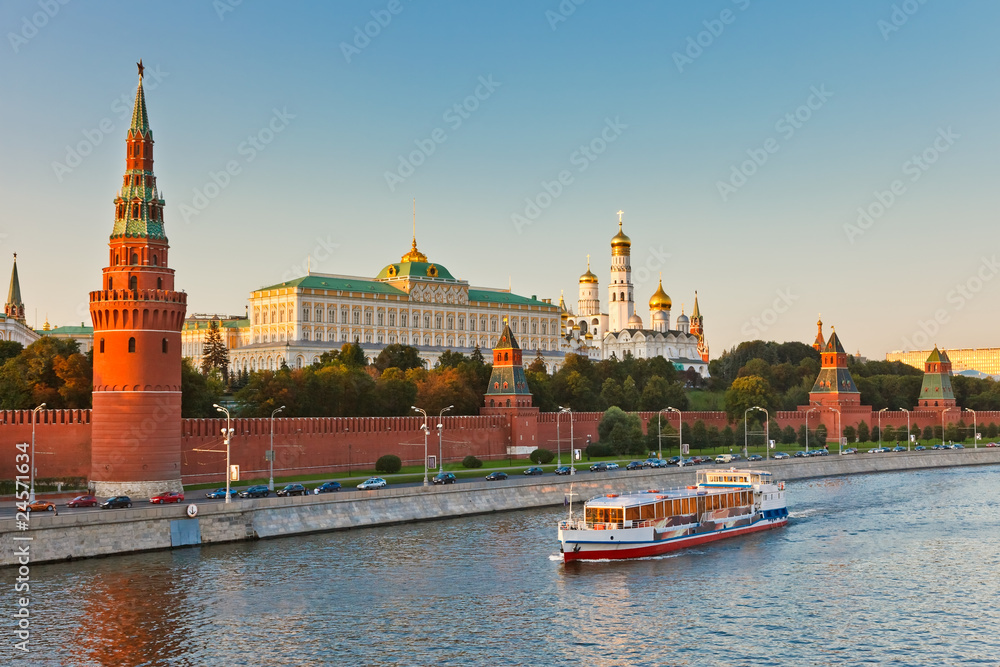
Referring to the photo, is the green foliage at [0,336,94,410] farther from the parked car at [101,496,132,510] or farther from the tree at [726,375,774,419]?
the tree at [726,375,774,419]

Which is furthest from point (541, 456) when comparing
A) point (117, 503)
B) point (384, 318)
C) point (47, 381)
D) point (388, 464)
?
point (384, 318)

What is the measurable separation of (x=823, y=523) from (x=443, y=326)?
9246cm

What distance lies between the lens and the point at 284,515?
5294 centimetres

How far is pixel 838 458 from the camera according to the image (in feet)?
299

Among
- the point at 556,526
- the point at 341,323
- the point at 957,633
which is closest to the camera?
the point at 957,633

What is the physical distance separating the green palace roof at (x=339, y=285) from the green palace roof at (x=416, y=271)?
3.03 meters

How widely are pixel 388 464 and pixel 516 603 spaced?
3273 cm

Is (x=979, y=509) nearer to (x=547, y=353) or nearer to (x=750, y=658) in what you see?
(x=750, y=658)

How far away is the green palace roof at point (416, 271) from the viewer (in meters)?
150

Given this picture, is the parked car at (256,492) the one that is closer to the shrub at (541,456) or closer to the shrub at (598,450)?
the shrub at (541,456)

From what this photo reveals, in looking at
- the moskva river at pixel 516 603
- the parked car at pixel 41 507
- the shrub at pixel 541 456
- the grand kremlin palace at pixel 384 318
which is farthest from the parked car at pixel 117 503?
the grand kremlin palace at pixel 384 318

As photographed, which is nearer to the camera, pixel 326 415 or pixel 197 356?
pixel 326 415

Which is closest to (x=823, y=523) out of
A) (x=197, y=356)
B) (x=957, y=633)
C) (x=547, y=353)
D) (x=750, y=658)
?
(x=957, y=633)

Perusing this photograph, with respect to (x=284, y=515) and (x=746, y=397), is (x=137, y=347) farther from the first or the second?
(x=746, y=397)
